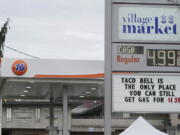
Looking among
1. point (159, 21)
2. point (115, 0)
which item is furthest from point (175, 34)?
point (115, 0)

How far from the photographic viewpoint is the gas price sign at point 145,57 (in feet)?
51.4

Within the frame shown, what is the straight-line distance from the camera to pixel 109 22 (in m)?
15.6

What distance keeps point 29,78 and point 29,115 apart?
17.6 metres

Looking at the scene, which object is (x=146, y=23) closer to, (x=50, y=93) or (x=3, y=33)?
(x=3, y=33)

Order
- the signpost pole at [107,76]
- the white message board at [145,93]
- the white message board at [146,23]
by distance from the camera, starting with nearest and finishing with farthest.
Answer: the signpost pole at [107,76] < the white message board at [145,93] < the white message board at [146,23]

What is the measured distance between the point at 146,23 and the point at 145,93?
1.86 metres

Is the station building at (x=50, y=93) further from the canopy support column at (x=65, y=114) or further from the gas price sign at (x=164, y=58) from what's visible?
the gas price sign at (x=164, y=58)

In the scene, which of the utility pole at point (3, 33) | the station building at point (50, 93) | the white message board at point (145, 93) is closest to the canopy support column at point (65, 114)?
the station building at point (50, 93)

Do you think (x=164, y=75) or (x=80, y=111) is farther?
(x=80, y=111)

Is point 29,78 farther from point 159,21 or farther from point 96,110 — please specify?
point 96,110

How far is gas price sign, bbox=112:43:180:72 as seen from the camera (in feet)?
51.4

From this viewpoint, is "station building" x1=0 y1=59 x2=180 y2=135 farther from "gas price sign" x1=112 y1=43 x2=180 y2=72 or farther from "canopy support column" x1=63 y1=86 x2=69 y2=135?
"gas price sign" x1=112 y1=43 x2=180 y2=72

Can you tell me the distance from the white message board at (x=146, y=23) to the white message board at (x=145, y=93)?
100 centimetres

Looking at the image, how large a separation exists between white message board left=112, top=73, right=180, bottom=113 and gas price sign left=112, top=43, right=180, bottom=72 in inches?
8.4
